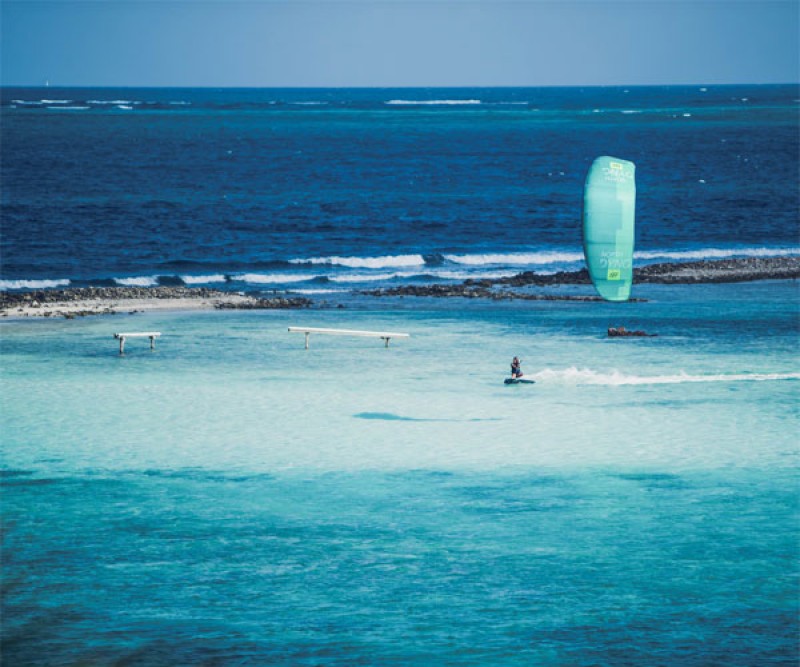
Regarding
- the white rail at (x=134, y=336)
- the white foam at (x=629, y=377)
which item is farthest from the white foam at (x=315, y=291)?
the white foam at (x=629, y=377)

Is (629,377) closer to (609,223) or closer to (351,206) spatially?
(609,223)

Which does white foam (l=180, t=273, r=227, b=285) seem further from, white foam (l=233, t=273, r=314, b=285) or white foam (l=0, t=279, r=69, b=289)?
white foam (l=0, t=279, r=69, b=289)

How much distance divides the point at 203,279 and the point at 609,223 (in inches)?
1146

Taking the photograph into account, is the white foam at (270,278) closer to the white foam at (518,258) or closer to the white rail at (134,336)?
the white foam at (518,258)

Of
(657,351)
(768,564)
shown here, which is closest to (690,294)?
(657,351)

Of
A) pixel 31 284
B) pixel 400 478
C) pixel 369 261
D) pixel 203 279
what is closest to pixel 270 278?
pixel 203 279

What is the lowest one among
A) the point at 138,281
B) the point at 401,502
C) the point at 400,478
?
the point at 401,502

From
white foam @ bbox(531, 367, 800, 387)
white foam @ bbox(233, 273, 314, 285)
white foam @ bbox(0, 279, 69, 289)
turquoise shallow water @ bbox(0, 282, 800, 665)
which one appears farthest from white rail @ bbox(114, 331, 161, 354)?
white foam @ bbox(0, 279, 69, 289)

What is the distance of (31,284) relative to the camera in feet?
163

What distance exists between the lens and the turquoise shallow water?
1548cm

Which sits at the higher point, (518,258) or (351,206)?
(351,206)

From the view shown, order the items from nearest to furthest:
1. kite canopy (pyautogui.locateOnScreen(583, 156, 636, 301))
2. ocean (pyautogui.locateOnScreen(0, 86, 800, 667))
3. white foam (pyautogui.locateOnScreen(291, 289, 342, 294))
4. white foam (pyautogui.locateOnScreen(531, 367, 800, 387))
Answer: ocean (pyautogui.locateOnScreen(0, 86, 800, 667))
kite canopy (pyautogui.locateOnScreen(583, 156, 636, 301))
white foam (pyautogui.locateOnScreen(531, 367, 800, 387))
white foam (pyautogui.locateOnScreen(291, 289, 342, 294))

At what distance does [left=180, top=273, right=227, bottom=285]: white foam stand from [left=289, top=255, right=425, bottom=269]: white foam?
4.97 meters

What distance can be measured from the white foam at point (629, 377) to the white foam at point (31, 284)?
83.9ft
